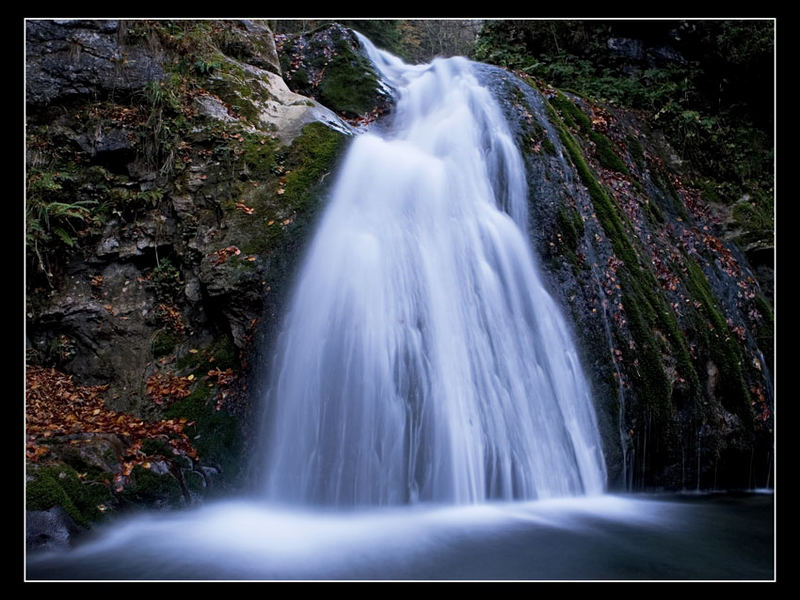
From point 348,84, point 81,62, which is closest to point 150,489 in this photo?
point 81,62

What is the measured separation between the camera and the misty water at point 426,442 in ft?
11.4

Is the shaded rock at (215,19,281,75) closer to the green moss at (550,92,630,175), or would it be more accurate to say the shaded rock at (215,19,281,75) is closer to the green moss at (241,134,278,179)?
the green moss at (241,134,278,179)

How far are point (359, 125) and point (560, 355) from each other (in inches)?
194

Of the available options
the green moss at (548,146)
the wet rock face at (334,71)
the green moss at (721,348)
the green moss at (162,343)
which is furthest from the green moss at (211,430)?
the wet rock face at (334,71)

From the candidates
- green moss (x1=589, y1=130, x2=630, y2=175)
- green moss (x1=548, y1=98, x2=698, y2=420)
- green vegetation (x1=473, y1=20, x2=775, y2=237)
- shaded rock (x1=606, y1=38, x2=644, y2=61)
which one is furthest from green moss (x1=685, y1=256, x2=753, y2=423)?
shaded rock (x1=606, y1=38, x2=644, y2=61)

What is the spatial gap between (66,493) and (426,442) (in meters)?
2.72

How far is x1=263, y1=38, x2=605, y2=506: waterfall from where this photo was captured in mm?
4414

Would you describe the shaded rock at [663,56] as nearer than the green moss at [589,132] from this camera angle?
No

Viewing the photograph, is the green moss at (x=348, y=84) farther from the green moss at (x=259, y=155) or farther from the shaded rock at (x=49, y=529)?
the shaded rock at (x=49, y=529)

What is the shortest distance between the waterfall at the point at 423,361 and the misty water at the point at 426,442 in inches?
0.7

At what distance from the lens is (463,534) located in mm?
3787

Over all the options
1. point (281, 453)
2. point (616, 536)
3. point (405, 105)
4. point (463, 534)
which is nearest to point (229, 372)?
point (281, 453)

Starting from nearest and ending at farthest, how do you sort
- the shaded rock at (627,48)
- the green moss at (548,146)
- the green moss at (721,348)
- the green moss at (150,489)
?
the green moss at (150,489) < the green moss at (721,348) < the green moss at (548,146) < the shaded rock at (627,48)

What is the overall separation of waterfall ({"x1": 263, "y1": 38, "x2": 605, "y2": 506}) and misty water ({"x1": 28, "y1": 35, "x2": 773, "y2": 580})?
0.06ft
